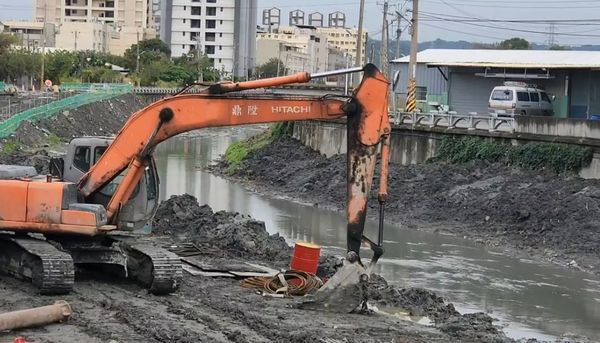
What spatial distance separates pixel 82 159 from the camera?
16719 millimetres

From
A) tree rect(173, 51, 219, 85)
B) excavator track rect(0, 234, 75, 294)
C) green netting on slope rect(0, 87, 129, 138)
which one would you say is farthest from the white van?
tree rect(173, 51, 219, 85)

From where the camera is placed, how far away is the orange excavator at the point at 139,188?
14.8 meters

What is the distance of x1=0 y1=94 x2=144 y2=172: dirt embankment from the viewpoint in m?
42.0

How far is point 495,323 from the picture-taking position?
Answer: 1730 centimetres

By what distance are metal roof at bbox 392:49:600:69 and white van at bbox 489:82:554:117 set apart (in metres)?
2.44

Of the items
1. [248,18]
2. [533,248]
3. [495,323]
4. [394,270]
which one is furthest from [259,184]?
[248,18]

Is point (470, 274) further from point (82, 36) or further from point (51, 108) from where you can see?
point (82, 36)

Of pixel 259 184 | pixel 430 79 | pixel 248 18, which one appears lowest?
pixel 259 184

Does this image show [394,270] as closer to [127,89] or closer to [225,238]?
[225,238]

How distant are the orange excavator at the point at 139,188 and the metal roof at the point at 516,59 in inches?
1197

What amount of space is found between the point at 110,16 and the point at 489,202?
5609 inches

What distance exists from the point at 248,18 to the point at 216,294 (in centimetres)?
13763

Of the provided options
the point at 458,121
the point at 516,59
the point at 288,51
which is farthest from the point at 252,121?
the point at 288,51

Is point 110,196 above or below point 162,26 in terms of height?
below
